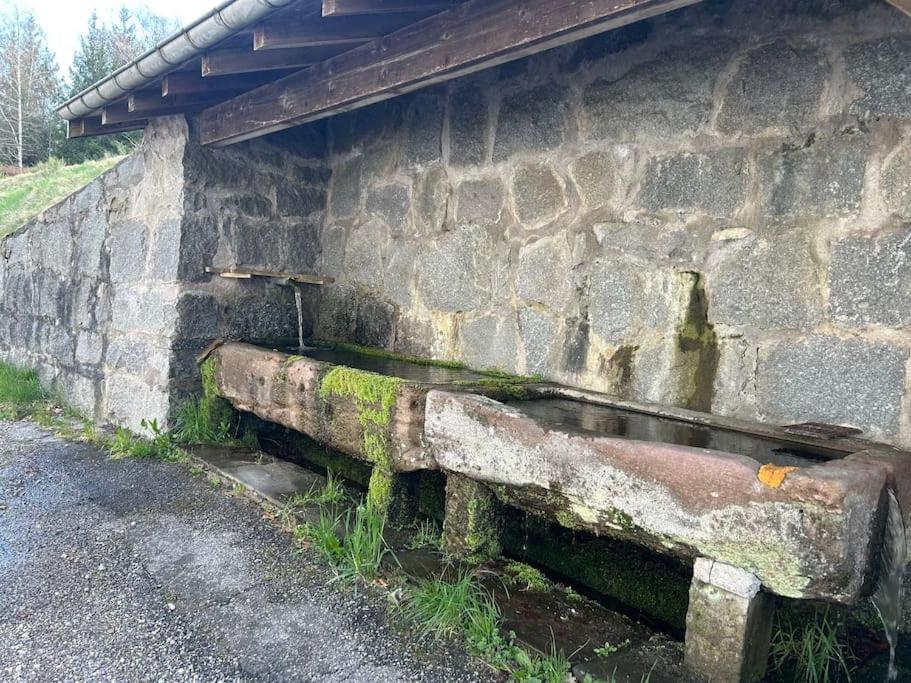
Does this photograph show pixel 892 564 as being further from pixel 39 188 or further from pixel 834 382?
pixel 39 188

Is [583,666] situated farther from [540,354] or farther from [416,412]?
[540,354]

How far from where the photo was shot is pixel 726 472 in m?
1.54

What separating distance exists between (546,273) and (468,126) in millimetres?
890

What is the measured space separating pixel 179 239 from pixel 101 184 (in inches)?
48.6

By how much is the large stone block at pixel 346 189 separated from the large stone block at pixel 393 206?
17 centimetres

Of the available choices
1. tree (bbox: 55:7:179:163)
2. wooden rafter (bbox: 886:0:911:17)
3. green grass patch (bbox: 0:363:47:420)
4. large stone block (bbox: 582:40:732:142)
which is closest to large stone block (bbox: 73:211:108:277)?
green grass patch (bbox: 0:363:47:420)

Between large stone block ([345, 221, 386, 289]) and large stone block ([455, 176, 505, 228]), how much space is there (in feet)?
2.02

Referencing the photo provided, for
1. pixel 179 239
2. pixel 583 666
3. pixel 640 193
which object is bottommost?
pixel 583 666

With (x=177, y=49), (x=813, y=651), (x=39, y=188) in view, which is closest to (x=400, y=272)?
(x=177, y=49)

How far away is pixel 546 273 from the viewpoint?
2.85 metres

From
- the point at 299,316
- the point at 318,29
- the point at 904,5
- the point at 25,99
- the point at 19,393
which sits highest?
the point at 25,99

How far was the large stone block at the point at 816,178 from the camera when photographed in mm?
1986


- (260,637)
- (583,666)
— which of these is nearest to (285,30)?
(260,637)

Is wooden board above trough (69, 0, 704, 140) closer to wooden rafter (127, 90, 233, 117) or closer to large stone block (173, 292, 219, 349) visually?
wooden rafter (127, 90, 233, 117)
